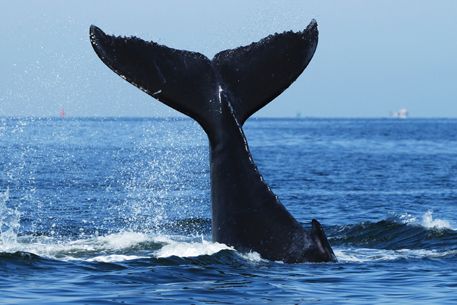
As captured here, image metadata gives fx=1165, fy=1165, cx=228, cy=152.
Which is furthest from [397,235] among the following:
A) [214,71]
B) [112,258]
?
[214,71]

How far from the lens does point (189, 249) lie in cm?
1437

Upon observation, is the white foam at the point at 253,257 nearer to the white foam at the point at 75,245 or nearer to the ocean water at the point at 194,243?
the ocean water at the point at 194,243

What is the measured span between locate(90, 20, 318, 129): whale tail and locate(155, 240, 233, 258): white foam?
4.37 ft

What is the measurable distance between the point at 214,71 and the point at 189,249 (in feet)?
7.86

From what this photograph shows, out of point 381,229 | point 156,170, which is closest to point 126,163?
point 156,170

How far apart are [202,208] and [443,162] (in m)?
23.2

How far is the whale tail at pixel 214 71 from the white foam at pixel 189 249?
52.4 inches

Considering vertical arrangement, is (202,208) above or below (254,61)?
below

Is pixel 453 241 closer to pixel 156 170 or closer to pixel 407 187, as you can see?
pixel 407 187

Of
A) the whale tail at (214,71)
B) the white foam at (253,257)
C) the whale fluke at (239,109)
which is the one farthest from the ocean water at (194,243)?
the whale tail at (214,71)

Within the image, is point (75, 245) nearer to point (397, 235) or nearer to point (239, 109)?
point (239, 109)

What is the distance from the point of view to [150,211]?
23.5m

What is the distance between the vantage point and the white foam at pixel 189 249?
42.9 feet

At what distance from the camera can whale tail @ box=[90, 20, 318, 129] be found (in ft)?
41.0
